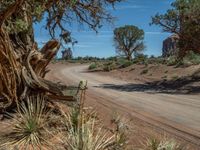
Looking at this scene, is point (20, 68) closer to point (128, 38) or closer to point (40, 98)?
point (40, 98)

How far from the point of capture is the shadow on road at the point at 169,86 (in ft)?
86.3

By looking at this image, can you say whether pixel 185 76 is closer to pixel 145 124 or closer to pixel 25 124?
pixel 145 124

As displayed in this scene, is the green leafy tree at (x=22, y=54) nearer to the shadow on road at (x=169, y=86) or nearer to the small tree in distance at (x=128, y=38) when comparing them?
the shadow on road at (x=169, y=86)

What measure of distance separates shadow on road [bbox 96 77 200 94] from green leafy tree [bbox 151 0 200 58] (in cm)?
216

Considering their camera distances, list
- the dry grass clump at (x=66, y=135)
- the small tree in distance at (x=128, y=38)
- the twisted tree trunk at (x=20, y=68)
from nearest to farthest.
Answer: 1. the dry grass clump at (x=66, y=135)
2. the twisted tree trunk at (x=20, y=68)
3. the small tree in distance at (x=128, y=38)

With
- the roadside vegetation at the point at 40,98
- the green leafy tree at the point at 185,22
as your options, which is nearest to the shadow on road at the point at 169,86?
the green leafy tree at the point at 185,22

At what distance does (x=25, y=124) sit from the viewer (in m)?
9.94

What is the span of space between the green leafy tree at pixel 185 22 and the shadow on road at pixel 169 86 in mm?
2160

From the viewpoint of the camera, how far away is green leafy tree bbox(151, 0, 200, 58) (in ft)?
87.5

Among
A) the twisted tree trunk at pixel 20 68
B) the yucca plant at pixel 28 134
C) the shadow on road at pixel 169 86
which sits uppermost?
the twisted tree trunk at pixel 20 68

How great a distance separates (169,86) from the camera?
30078 millimetres

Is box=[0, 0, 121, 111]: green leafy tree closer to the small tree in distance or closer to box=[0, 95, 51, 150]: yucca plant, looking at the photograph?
box=[0, 95, 51, 150]: yucca plant

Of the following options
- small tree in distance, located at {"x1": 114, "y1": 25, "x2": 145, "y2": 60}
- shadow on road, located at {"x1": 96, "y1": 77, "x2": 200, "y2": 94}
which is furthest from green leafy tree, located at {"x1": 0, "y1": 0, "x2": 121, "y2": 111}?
small tree in distance, located at {"x1": 114, "y1": 25, "x2": 145, "y2": 60}

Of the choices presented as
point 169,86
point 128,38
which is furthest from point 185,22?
point 128,38
